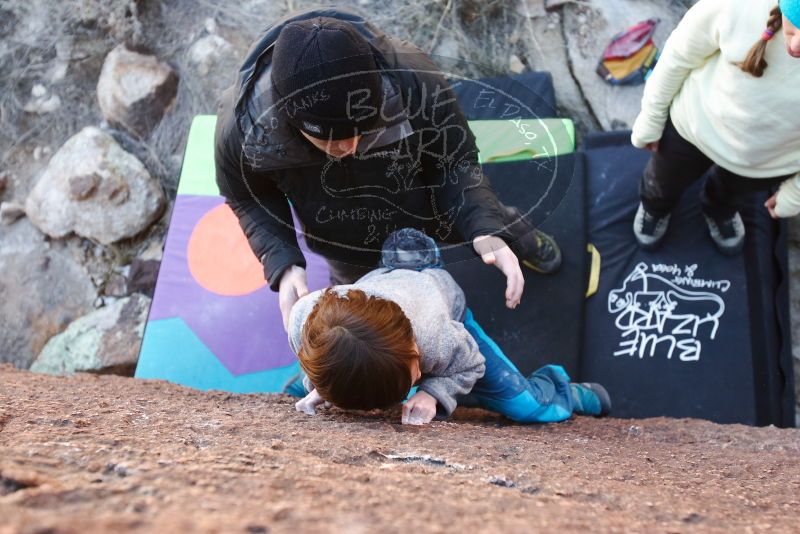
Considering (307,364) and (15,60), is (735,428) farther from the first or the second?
(15,60)

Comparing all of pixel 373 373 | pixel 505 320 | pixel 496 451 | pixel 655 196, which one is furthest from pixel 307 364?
pixel 655 196

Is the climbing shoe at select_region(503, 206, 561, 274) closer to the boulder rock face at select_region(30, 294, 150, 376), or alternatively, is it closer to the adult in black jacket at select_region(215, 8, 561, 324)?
the adult in black jacket at select_region(215, 8, 561, 324)

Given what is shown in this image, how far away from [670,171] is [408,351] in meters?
1.20

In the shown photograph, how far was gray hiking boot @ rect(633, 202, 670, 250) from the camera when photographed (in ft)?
7.71

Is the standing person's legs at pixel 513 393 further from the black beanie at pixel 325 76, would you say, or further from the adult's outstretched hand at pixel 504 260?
the black beanie at pixel 325 76

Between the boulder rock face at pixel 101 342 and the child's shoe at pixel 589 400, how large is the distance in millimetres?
1755

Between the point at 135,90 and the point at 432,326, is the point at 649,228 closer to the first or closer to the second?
the point at 432,326

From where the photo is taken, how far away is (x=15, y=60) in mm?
3162

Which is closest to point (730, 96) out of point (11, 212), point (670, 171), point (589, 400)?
point (670, 171)

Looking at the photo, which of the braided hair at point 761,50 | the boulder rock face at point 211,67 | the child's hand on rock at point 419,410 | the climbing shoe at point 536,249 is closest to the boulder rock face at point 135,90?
the boulder rock face at point 211,67

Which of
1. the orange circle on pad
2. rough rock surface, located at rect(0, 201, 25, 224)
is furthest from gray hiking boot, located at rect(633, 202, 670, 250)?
rough rock surface, located at rect(0, 201, 25, 224)

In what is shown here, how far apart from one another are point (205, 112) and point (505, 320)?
5.49 feet

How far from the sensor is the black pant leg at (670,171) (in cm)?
193

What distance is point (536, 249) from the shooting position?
2.27m
